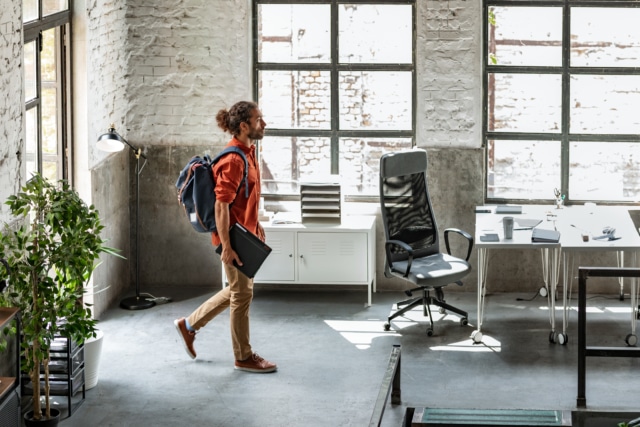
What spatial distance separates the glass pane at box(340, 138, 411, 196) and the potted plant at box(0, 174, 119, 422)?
364 centimetres

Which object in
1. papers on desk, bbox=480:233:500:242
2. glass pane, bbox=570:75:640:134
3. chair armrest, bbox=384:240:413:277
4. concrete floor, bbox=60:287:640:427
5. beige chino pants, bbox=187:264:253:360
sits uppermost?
glass pane, bbox=570:75:640:134

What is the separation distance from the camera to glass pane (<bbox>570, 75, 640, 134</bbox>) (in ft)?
32.1

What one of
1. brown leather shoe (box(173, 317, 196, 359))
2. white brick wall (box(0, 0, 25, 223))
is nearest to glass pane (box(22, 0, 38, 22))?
white brick wall (box(0, 0, 25, 223))

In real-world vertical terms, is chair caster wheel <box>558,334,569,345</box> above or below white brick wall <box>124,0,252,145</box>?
below

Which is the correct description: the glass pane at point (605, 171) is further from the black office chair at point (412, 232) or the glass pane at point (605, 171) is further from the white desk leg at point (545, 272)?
the black office chair at point (412, 232)

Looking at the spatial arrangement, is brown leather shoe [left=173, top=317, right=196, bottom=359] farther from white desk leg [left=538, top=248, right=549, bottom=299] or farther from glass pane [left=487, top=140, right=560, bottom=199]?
glass pane [left=487, top=140, right=560, bottom=199]

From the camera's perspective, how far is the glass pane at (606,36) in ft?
31.8

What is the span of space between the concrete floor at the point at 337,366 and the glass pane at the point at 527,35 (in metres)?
2.02

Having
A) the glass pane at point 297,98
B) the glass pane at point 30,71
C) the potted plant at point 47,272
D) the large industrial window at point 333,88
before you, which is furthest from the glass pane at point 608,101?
the potted plant at point 47,272

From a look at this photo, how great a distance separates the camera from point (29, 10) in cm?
795

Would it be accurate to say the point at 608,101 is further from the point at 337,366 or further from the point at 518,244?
the point at 337,366

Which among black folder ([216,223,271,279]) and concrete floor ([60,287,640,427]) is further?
black folder ([216,223,271,279])

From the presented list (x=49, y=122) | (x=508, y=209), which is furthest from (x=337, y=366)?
(x=49, y=122)

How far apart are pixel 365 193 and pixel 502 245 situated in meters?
1.97
